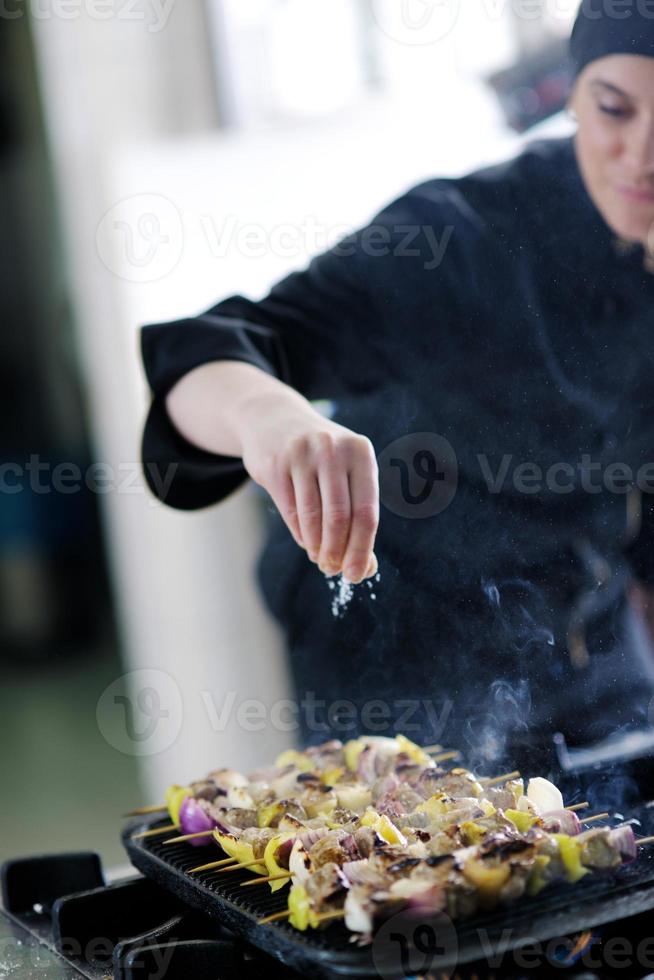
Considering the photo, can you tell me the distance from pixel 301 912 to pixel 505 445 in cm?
69

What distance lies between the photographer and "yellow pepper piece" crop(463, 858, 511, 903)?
1.02m

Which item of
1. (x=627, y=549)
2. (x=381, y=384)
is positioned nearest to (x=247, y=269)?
(x=381, y=384)

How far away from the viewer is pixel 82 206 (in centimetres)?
347

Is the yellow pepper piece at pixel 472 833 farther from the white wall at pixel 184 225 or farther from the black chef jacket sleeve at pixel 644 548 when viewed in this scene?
the white wall at pixel 184 225

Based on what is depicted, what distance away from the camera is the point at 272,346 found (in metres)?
1.78

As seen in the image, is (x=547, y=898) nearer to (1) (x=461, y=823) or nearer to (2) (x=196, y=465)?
(1) (x=461, y=823)

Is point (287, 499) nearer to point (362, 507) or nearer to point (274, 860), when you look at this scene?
point (362, 507)

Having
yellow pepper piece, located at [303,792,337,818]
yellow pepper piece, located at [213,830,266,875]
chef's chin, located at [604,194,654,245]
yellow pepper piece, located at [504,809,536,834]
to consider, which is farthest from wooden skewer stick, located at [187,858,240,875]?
chef's chin, located at [604,194,654,245]

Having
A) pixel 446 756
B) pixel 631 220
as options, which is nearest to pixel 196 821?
pixel 446 756

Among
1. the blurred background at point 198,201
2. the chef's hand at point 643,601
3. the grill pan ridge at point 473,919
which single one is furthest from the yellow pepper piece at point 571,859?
the blurred background at point 198,201

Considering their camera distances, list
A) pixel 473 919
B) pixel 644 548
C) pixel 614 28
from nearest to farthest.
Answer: pixel 473 919
pixel 614 28
pixel 644 548

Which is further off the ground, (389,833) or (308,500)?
(308,500)

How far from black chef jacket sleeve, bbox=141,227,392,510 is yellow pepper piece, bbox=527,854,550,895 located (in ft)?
2.81

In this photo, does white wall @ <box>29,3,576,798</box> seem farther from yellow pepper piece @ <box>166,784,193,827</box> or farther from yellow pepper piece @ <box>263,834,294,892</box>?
yellow pepper piece @ <box>263,834,294,892</box>
